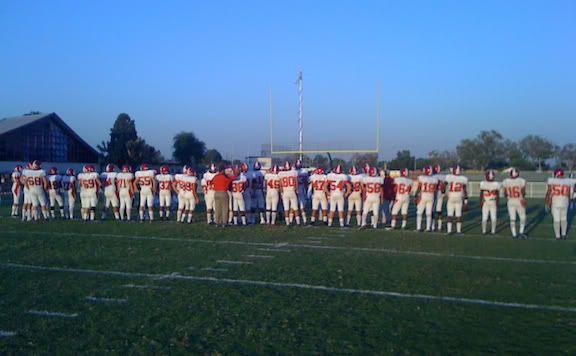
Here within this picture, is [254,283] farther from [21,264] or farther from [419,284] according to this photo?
Answer: [21,264]

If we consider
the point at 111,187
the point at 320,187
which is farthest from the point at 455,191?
the point at 111,187

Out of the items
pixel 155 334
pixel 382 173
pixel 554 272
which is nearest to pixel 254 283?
pixel 155 334

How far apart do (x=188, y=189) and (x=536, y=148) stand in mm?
53816

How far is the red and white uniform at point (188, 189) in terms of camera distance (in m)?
16.9

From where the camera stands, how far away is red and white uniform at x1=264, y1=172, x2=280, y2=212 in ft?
54.3

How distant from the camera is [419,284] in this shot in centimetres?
835

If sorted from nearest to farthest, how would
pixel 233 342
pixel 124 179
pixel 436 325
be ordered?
pixel 233 342
pixel 436 325
pixel 124 179

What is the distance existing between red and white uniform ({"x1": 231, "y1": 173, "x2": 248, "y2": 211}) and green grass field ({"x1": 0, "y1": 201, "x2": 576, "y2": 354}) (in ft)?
10.1

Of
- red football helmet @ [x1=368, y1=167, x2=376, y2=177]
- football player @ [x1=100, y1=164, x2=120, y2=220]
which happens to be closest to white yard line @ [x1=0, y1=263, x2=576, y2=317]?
football player @ [x1=100, y1=164, x2=120, y2=220]

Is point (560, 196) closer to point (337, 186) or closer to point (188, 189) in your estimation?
point (337, 186)

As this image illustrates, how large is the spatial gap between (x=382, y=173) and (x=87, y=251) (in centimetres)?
988

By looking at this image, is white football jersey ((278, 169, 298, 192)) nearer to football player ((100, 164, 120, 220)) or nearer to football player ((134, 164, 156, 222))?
football player ((134, 164, 156, 222))

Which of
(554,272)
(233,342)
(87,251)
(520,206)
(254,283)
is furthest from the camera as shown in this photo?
(520,206)

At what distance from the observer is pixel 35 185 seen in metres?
16.8
